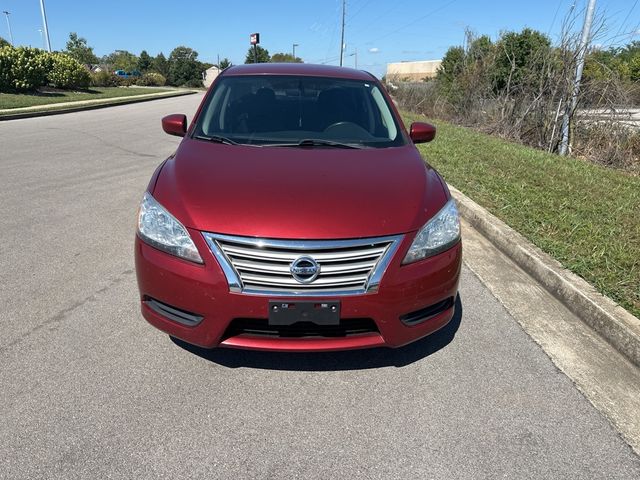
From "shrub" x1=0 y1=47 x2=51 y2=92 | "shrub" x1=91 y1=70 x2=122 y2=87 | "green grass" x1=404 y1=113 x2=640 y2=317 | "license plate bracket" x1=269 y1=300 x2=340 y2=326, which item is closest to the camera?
"license plate bracket" x1=269 y1=300 x2=340 y2=326

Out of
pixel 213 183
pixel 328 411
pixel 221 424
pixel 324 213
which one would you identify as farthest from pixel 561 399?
pixel 213 183

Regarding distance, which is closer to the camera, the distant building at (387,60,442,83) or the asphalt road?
the asphalt road

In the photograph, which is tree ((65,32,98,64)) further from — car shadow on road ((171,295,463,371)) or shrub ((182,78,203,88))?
car shadow on road ((171,295,463,371))

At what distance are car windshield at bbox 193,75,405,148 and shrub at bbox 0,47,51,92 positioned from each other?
2348 cm

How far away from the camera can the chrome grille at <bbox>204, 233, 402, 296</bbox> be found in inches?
92.1

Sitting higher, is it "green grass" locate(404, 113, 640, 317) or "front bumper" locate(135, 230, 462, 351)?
"front bumper" locate(135, 230, 462, 351)

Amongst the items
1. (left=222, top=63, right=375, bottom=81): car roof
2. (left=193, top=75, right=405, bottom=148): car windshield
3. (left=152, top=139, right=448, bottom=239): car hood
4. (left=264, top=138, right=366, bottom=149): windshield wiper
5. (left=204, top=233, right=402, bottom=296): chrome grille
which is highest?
(left=222, top=63, right=375, bottom=81): car roof

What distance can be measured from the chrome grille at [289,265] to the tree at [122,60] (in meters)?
104

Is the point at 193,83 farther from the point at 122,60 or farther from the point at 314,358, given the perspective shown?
the point at 314,358

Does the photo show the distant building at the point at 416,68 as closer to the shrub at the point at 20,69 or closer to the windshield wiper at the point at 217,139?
the shrub at the point at 20,69

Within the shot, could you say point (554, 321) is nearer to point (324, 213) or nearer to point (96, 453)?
point (324, 213)

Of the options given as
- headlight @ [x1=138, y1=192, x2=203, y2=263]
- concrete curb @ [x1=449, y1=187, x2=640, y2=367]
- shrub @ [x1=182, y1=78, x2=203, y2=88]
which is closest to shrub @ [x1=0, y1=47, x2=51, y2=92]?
concrete curb @ [x1=449, y1=187, x2=640, y2=367]

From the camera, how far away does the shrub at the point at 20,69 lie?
72.6 ft

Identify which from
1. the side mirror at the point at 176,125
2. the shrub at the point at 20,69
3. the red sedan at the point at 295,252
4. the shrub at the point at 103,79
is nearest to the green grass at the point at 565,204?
the red sedan at the point at 295,252
